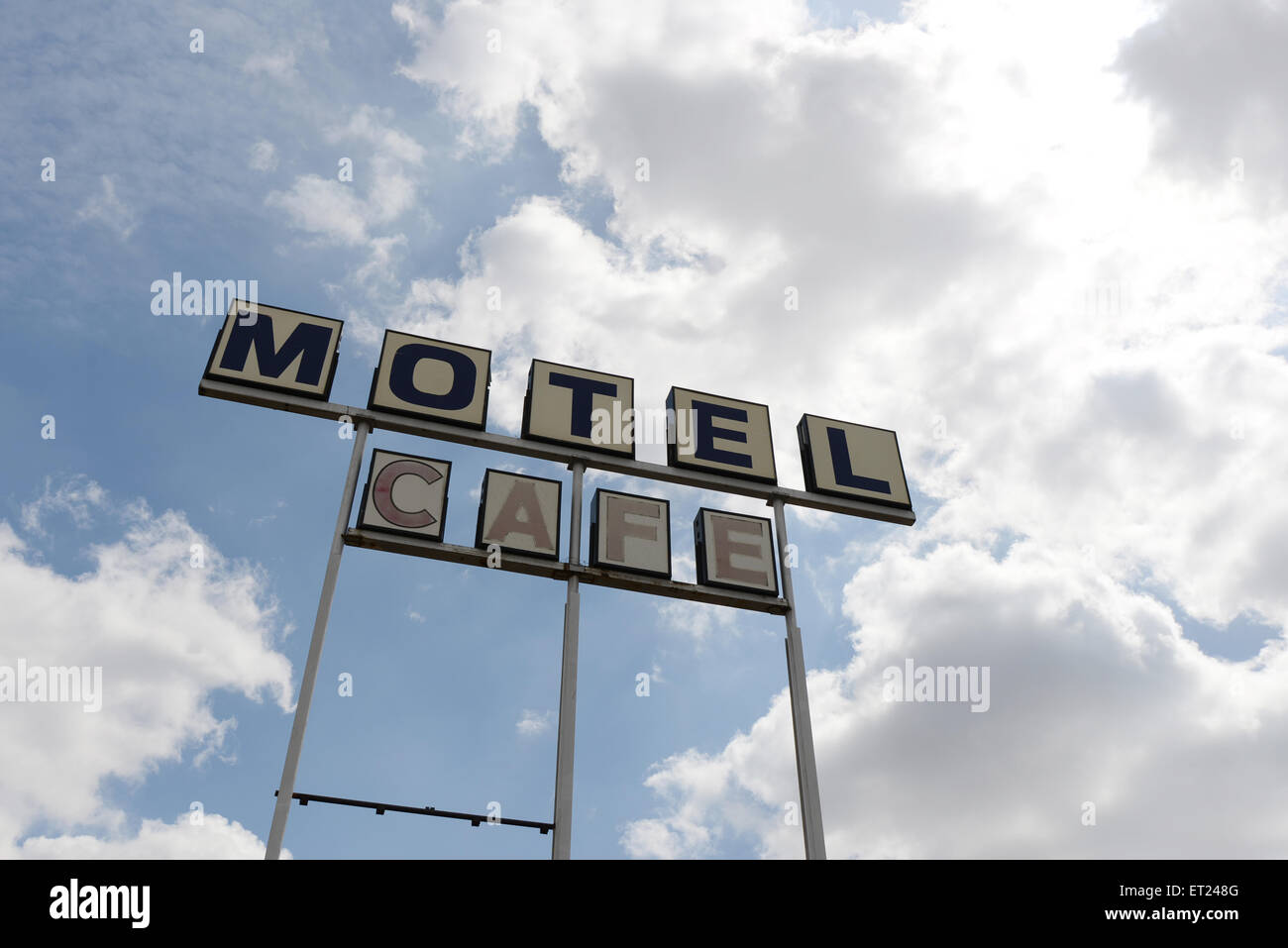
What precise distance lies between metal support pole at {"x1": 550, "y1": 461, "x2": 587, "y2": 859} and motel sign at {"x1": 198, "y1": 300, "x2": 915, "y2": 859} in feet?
0.07

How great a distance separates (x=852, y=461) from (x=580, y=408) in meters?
4.89

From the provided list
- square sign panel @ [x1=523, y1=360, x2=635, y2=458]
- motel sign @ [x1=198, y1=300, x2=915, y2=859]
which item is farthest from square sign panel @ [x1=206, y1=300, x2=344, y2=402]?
square sign panel @ [x1=523, y1=360, x2=635, y2=458]

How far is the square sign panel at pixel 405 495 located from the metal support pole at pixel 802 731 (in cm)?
526

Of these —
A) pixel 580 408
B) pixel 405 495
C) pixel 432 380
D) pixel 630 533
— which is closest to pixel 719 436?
pixel 580 408

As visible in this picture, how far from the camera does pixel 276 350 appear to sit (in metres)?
14.9

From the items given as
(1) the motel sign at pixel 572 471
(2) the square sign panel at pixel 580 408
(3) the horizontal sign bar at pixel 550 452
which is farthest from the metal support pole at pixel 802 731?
(2) the square sign panel at pixel 580 408

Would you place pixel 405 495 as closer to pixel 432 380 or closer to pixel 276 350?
pixel 432 380

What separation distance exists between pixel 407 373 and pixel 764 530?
6197 mm

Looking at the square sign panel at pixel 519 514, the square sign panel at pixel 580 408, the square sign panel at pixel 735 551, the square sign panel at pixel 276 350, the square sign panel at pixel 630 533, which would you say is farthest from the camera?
the square sign panel at pixel 580 408

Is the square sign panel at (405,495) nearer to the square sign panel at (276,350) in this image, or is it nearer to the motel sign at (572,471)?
the motel sign at (572,471)

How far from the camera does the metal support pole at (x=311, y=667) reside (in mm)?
10648
